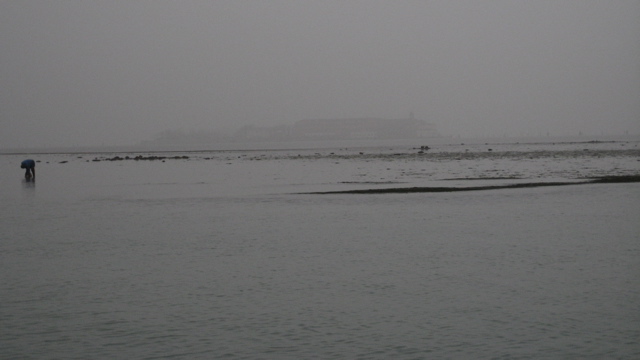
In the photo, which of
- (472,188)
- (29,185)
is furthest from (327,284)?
(29,185)

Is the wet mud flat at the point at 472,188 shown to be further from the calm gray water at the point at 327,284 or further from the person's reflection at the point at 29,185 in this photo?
the person's reflection at the point at 29,185

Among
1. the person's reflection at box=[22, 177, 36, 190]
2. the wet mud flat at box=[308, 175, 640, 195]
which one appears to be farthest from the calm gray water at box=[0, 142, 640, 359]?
the person's reflection at box=[22, 177, 36, 190]

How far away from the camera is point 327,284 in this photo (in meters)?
12.7

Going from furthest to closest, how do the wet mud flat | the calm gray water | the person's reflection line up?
1. the person's reflection
2. the wet mud flat
3. the calm gray water

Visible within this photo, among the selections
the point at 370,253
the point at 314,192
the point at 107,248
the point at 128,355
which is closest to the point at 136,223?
the point at 107,248

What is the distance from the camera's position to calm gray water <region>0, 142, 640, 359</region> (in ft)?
29.8

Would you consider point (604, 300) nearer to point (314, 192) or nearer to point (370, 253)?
point (370, 253)

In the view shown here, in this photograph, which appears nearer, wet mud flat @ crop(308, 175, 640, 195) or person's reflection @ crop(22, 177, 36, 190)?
wet mud flat @ crop(308, 175, 640, 195)

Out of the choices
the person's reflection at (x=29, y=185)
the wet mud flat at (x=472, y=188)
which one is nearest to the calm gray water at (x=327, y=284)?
the wet mud flat at (x=472, y=188)

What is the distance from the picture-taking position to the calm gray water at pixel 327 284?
29.8ft

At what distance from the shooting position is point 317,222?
22703mm

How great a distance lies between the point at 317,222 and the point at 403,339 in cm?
1358

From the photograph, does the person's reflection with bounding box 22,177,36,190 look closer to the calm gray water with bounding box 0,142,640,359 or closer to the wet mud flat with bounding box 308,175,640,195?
the calm gray water with bounding box 0,142,640,359

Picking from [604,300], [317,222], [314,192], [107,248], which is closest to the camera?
[604,300]
